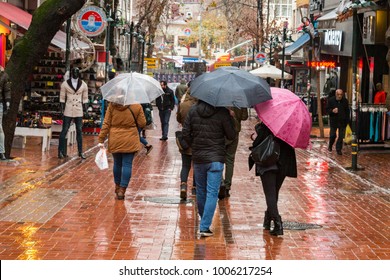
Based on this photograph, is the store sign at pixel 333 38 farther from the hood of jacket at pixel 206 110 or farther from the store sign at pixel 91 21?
the hood of jacket at pixel 206 110

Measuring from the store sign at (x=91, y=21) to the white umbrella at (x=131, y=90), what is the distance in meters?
11.2

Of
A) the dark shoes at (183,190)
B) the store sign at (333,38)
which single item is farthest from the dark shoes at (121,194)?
the store sign at (333,38)

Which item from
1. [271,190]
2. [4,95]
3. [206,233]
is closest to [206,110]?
[271,190]

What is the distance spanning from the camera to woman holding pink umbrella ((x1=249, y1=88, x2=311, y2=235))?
1060 centimetres

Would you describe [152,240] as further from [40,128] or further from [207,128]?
[40,128]

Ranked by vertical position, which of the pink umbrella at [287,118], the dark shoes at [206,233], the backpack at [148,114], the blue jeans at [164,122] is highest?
the pink umbrella at [287,118]

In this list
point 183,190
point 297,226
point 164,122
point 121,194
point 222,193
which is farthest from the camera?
point 164,122

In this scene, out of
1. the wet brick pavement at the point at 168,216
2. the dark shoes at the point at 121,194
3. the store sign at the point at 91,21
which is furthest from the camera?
the store sign at the point at 91,21

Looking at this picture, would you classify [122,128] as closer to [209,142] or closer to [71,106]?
[209,142]

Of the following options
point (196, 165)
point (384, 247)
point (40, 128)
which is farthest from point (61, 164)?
point (384, 247)

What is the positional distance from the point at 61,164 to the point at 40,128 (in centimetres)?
260

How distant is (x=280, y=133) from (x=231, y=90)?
0.75 metres

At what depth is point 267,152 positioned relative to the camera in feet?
35.0

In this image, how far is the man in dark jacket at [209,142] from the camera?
10484 millimetres
